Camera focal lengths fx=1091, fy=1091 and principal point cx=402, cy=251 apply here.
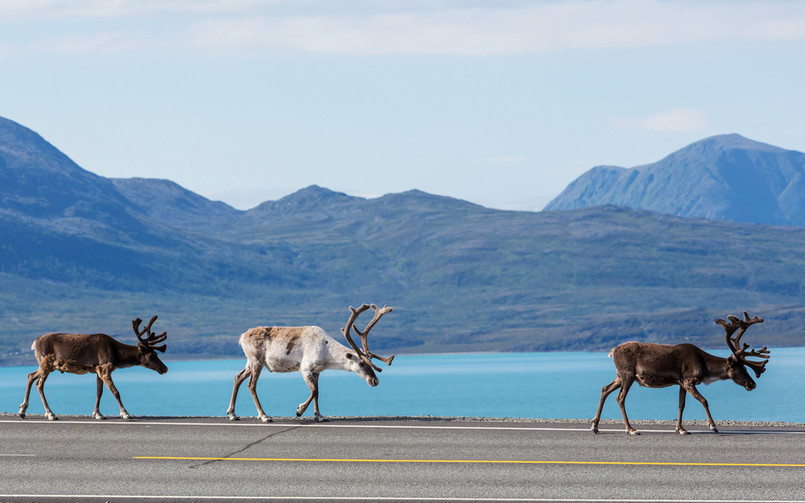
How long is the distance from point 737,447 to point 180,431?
33.3 feet

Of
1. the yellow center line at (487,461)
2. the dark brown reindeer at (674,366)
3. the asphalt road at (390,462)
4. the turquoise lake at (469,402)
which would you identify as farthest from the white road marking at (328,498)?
the turquoise lake at (469,402)

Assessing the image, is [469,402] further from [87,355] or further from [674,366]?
[674,366]

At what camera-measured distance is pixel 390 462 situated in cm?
1727

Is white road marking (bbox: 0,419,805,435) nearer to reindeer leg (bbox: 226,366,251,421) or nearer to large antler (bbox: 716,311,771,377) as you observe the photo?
reindeer leg (bbox: 226,366,251,421)

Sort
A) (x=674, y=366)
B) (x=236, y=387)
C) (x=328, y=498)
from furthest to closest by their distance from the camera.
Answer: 1. (x=236, y=387)
2. (x=674, y=366)
3. (x=328, y=498)

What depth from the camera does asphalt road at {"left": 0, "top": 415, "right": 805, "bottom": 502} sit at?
1501cm

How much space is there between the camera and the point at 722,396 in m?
181

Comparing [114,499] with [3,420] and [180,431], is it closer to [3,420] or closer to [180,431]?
[180,431]

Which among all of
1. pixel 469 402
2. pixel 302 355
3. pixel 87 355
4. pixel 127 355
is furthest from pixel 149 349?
pixel 469 402

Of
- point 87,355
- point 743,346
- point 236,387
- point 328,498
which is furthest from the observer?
point 236,387

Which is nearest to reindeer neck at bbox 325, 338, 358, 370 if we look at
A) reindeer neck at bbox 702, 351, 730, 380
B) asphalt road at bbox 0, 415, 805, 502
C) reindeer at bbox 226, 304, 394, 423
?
reindeer at bbox 226, 304, 394, 423

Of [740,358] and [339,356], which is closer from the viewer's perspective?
[740,358]

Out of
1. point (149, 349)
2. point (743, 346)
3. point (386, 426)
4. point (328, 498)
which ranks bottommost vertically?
point (328, 498)

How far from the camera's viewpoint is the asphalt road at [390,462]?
1501 centimetres
